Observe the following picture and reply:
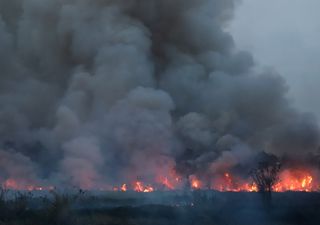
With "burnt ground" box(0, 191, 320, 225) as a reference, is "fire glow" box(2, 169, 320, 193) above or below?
above

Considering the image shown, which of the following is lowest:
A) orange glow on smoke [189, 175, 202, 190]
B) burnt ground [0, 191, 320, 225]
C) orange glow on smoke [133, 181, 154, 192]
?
burnt ground [0, 191, 320, 225]

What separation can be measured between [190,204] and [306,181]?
1744 cm

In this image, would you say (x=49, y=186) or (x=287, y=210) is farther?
(x=49, y=186)

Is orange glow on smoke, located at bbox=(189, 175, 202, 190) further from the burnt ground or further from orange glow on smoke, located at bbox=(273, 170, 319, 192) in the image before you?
orange glow on smoke, located at bbox=(273, 170, 319, 192)

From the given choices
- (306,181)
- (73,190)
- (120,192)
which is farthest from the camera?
(306,181)

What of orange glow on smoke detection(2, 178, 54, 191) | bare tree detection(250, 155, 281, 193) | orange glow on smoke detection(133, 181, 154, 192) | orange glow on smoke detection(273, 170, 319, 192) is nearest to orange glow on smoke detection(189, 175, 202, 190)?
orange glow on smoke detection(133, 181, 154, 192)

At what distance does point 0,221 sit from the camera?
82.5ft

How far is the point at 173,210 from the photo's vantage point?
31188mm

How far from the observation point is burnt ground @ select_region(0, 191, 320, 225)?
87.1 ft

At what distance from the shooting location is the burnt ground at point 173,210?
2656 centimetres

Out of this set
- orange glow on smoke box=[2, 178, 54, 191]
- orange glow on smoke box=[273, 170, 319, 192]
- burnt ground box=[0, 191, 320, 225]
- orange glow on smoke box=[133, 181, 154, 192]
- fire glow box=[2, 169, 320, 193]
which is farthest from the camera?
orange glow on smoke box=[273, 170, 319, 192]

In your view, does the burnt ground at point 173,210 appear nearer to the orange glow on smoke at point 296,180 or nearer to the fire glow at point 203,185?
the fire glow at point 203,185

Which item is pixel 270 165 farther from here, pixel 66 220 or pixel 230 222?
pixel 66 220

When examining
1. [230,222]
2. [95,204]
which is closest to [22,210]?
[95,204]
